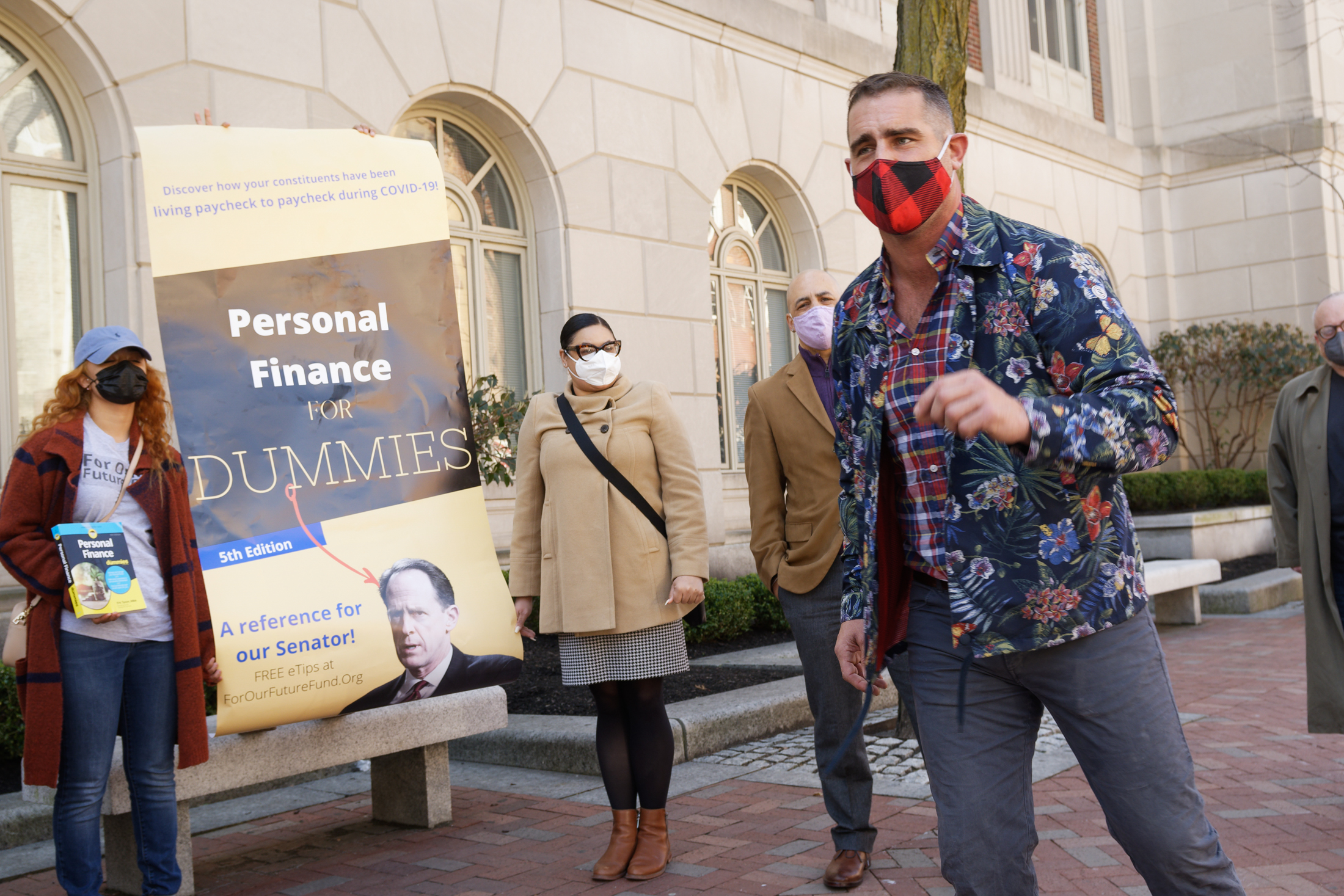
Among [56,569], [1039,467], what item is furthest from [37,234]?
[1039,467]

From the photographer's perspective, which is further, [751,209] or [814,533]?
[751,209]

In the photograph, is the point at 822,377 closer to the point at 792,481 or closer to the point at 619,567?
the point at 792,481

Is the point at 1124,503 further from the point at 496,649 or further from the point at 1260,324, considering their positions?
the point at 1260,324

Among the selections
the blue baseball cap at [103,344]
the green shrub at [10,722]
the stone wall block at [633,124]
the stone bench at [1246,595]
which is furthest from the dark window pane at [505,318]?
the stone bench at [1246,595]

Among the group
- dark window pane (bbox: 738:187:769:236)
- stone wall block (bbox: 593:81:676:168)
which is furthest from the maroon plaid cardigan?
dark window pane (bbox: 738:187:769:236)

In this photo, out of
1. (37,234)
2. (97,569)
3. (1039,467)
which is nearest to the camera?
(1039,467)

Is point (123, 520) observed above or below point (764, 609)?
above

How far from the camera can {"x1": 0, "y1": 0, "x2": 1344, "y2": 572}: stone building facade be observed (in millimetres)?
7621

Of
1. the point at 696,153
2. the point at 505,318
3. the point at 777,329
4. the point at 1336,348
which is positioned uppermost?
the point at 696,153

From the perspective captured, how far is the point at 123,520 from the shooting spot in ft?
13.9

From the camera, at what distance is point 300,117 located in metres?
8.51

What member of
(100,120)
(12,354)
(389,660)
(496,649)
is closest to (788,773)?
(496,649)

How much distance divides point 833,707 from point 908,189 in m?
2.34

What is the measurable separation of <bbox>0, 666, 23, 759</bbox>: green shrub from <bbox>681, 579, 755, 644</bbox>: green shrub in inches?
186
